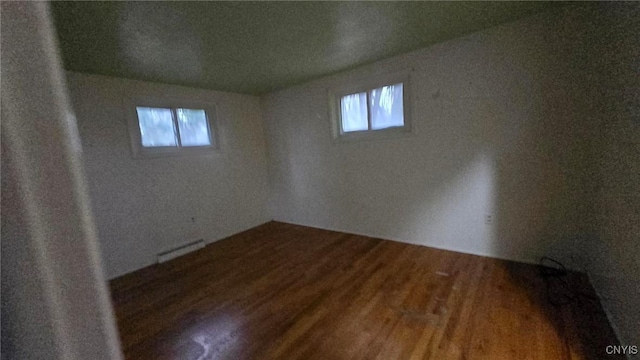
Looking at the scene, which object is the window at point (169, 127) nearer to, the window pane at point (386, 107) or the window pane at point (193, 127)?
the window pane at point (193, 127)

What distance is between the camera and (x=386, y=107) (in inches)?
114

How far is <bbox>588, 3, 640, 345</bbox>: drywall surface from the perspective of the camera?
1210mm

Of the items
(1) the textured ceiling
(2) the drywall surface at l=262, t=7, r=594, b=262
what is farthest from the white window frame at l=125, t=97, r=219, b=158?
(2) the drywall surface at l=262, t=7, r=594, b=262

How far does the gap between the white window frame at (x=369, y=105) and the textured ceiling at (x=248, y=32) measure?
258mm

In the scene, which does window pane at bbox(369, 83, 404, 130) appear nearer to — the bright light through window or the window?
the bright light through window

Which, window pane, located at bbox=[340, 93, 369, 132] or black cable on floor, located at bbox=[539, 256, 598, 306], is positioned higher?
window pane, located at bbox=[340, 93, 369, 132]

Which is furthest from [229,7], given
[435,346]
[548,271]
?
[548,271]

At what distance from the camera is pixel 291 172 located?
3941 millimetres

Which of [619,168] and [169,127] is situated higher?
[169,127]

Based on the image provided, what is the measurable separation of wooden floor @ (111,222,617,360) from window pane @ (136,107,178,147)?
5.07ft

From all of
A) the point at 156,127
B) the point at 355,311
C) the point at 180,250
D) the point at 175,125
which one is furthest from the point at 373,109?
the point at 180,250

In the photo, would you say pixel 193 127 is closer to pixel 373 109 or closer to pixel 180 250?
pixel 180 250

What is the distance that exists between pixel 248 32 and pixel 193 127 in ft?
6.53

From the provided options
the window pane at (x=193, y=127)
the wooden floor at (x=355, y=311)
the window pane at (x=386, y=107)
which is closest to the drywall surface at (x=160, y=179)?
the window pane at (x=193, y=127)
